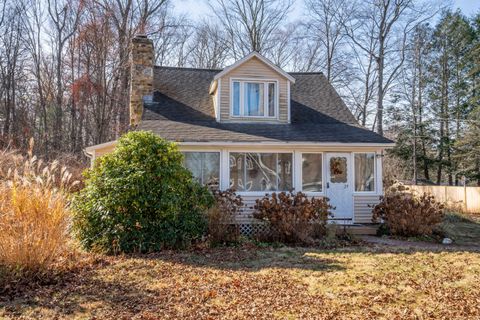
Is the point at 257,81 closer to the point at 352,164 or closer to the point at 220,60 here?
the point at 352,164

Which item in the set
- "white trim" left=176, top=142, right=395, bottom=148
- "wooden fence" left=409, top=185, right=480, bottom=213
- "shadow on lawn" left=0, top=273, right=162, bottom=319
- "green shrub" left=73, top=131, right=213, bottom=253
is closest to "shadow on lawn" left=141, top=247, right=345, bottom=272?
"green shrub" left=73, top=131, right=213, bottom=253

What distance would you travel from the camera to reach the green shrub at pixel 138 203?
7297mm

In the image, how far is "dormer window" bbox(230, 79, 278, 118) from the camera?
39.4 ft

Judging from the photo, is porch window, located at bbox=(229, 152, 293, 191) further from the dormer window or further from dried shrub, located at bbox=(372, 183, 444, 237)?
dried shrub, located at bbox=(372, 183, 444, 237)

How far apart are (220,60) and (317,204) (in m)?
17.6

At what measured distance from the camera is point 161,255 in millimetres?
7059

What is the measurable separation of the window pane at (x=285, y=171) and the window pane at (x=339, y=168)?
1.22 meters

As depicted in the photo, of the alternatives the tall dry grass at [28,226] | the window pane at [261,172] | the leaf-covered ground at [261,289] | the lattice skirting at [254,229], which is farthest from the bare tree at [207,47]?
the tall dry grass at [28,226]

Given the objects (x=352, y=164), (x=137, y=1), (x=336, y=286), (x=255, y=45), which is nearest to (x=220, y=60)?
(x=255, y=45)

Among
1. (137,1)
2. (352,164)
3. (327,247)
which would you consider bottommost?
(327,247)

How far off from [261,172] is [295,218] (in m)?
2.44

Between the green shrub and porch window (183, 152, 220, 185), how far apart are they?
2297mm

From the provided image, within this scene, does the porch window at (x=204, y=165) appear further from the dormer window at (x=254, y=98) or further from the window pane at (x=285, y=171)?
the dormer window at (x=254, y=98)

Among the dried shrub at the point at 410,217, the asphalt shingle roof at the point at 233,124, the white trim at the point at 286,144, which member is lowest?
the dried shrub at the point at 410,217
